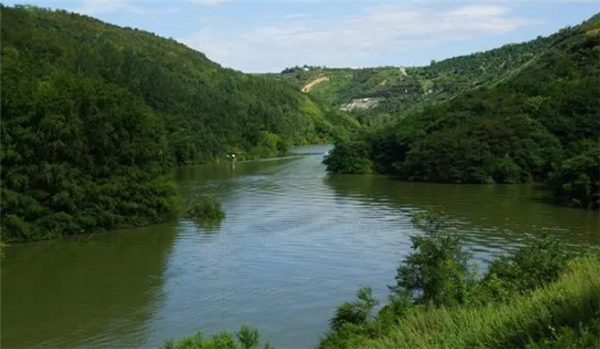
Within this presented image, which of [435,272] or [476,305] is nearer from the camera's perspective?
[476,305]

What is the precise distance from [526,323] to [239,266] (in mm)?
24812

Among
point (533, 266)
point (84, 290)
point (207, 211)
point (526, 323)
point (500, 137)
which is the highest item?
point (500, 137)

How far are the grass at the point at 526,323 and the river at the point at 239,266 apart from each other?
38.5ft

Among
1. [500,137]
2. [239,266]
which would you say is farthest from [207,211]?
[500,137]

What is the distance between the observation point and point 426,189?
211 feet

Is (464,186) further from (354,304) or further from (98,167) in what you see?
(354,304)

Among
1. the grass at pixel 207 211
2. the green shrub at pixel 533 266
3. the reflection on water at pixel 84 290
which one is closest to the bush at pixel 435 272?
the green shrub at pixel 533 266

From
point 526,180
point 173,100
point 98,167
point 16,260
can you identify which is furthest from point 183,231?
point 173,100

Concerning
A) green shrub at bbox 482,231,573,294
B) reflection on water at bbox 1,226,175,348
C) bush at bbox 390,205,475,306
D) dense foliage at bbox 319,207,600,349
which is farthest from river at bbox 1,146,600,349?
green shrub at bbox 482,231,573,294

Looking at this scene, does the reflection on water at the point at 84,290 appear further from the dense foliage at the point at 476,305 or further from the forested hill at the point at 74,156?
the dense foliage at the point at 476,305

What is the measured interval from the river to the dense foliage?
3719 millimetres

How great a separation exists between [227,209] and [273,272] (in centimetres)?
1980

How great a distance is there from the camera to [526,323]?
809 centimetres

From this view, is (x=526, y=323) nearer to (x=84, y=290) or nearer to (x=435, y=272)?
(x=435, y=272)
